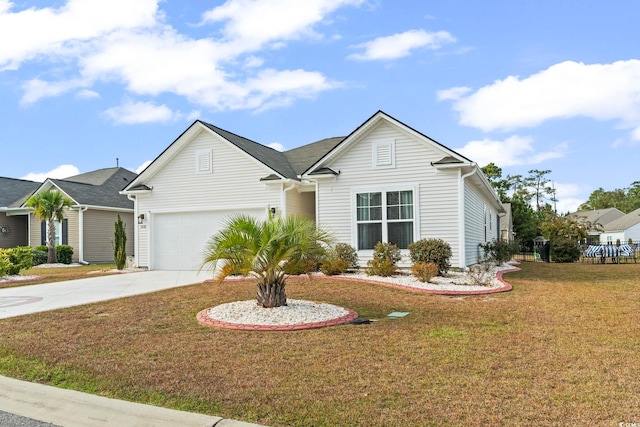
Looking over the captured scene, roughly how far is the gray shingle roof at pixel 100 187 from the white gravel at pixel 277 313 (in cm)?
1899

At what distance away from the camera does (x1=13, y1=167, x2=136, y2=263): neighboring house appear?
2427 centimetres

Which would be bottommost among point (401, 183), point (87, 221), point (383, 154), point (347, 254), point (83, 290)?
point (83, 290)

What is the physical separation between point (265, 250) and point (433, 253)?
679cm

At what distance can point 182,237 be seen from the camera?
18.0 metres

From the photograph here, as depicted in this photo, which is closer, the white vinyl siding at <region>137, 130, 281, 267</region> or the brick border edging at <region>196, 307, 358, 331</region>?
the brick border edging at <region>196, 307, 358, 331</region>

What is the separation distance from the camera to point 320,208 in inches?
627

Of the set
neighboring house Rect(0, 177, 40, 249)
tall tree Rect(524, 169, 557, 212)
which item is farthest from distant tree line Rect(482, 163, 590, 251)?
neighboring house Rect(0, 177, 40, 249)

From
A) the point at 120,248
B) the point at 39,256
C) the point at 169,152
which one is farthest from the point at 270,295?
the point at 39,256

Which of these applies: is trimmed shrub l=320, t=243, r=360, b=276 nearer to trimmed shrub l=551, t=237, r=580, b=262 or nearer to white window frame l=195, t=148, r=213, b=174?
white window frame l=195, t=148, r=213, b=174

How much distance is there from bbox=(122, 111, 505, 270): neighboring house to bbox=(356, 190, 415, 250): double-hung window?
0.03 meters

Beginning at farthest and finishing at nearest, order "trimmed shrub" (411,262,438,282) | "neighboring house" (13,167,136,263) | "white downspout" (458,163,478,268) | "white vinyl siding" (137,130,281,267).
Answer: "neighboring house" (13,167,136,263)
"white vinyl siding" (137,130,281,267)
"white downspout" (458,163,478,268)
"trimmed shrub" (411,262,438,282)

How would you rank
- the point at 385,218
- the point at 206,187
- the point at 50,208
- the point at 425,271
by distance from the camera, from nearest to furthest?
the point at 425,271 < the point at 385,218 < the point at 206,187 < the point at 50,208

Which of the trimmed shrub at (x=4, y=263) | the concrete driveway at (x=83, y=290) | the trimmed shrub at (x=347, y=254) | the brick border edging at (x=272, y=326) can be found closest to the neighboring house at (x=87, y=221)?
the trimmed shrub at (x=4, y=263)

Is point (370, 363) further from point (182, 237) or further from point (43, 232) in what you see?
point (43, 232)
